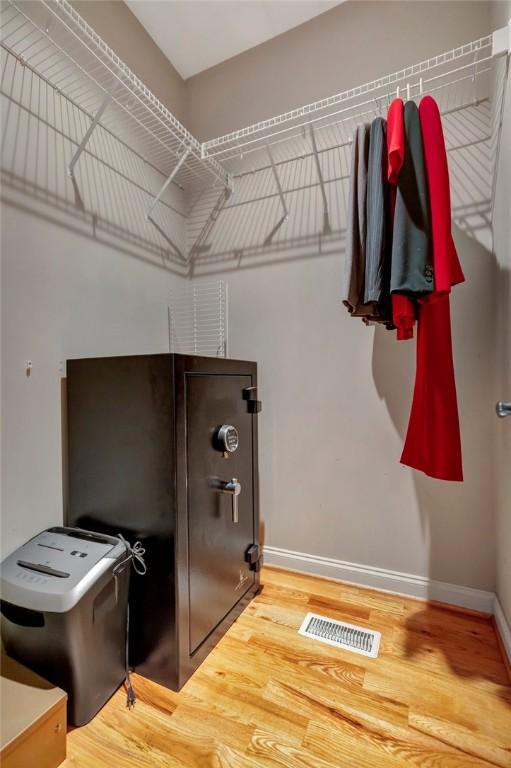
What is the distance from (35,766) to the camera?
0.82 m

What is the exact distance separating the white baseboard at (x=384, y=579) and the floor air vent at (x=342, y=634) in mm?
291

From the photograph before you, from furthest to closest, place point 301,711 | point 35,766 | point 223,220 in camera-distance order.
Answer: point 223,220 < point 301,711 < point 35,766

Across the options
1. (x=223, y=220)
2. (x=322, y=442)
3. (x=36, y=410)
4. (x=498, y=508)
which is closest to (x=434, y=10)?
(x=223, y=220)

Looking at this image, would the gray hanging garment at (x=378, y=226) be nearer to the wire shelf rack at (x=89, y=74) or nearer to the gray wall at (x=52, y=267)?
the wire shelf rack at (x=89, y=74)

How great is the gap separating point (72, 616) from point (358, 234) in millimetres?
Result: 1480

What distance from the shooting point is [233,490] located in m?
1.29

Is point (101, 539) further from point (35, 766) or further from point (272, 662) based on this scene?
point (272, 662)

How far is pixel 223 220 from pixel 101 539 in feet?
5.77

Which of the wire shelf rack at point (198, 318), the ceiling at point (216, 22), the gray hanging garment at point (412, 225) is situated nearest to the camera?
the gray hanging garment at point (412, 225)

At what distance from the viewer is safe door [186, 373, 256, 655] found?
1.16 metres

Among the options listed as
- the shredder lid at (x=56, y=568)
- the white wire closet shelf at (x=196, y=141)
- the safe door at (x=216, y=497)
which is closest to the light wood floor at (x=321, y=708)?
the safe door at (x=216, y=497)

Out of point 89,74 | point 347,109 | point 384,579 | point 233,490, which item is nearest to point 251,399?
point 233,490

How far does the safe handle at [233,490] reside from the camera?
1292mm

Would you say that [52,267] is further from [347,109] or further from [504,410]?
[504,410]
